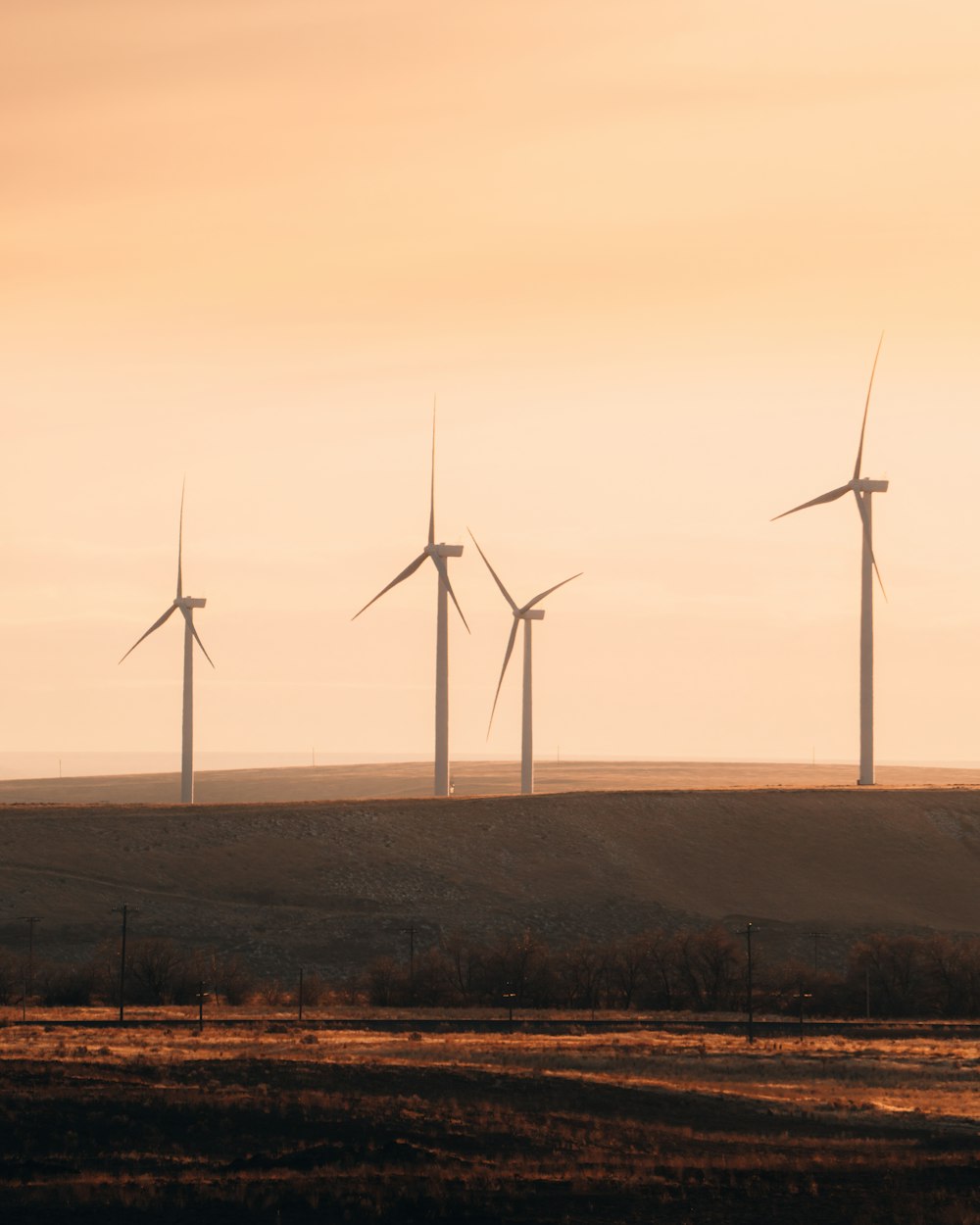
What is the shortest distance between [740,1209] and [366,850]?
3262 inches

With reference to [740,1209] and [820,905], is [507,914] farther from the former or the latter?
[740,1209]

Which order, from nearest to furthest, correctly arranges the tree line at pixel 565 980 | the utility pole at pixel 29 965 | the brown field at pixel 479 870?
the utility pole at pixel 29 965 → the tree line at pixel 565 980 → the brown field at pixel 479 870

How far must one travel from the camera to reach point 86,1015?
228 ft

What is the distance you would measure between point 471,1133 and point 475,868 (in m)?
73.1

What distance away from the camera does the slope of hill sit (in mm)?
98625

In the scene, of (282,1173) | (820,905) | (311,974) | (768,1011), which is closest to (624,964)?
(768,1011)

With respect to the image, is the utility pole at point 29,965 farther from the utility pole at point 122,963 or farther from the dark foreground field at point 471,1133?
the dark foreground field at point 471,1133

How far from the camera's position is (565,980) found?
3359 inches

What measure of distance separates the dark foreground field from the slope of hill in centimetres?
3910

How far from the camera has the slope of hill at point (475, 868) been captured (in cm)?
9862

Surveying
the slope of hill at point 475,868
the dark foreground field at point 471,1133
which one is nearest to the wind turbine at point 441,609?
the slope of hill at point 475,868

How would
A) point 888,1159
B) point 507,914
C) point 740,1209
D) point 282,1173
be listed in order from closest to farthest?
point 740,1209 → point 282,1173 → point 888,1159 → point 507,914

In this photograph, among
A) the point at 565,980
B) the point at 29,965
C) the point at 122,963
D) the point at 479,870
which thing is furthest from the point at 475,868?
the point at 122,963

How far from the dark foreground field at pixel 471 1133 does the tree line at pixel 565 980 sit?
21396 millimetres
